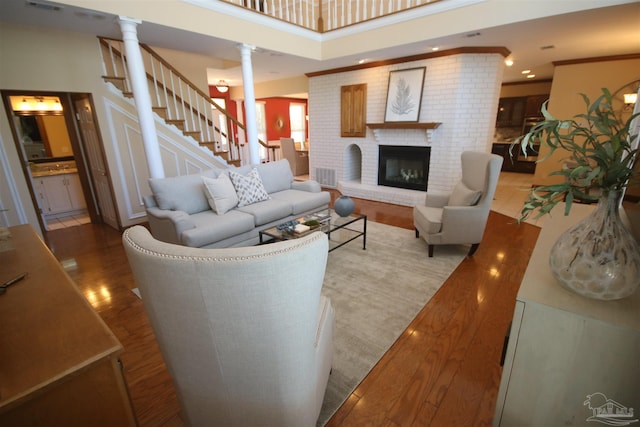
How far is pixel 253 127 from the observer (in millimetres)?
4766

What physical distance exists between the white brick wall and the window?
4.64 meters

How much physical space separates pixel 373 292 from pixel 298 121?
9759mm

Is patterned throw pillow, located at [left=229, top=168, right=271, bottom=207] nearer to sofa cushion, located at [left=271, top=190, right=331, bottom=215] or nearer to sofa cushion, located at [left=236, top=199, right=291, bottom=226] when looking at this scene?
sofa cushion, located at [left=236, top=199, right=291, bottom=226]

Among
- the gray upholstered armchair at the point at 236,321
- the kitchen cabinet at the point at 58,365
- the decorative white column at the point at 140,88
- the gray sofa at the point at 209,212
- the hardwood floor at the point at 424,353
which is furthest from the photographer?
the decorative white column at the point at 140,88

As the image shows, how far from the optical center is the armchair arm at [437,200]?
143 inches

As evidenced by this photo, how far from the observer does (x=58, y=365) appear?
79cm

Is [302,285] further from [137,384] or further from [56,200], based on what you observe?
[56,200]

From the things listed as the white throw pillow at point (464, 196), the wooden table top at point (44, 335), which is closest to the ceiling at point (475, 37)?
the white throw pillow at point (464, 196)

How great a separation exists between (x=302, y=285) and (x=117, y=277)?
2855 mm

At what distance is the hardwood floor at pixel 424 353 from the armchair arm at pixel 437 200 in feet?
2.28

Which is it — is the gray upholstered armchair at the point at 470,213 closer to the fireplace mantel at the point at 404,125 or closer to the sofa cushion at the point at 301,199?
the sofa cushion at the point at 301,199

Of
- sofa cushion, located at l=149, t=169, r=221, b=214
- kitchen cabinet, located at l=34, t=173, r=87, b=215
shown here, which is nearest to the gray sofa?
sofa cushion, located at l=149, t=169, r=221, b=214

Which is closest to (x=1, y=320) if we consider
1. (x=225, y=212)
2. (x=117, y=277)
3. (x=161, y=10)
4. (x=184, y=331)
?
(x=184, y=331)

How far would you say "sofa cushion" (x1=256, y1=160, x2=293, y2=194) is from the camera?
421 centimetres
